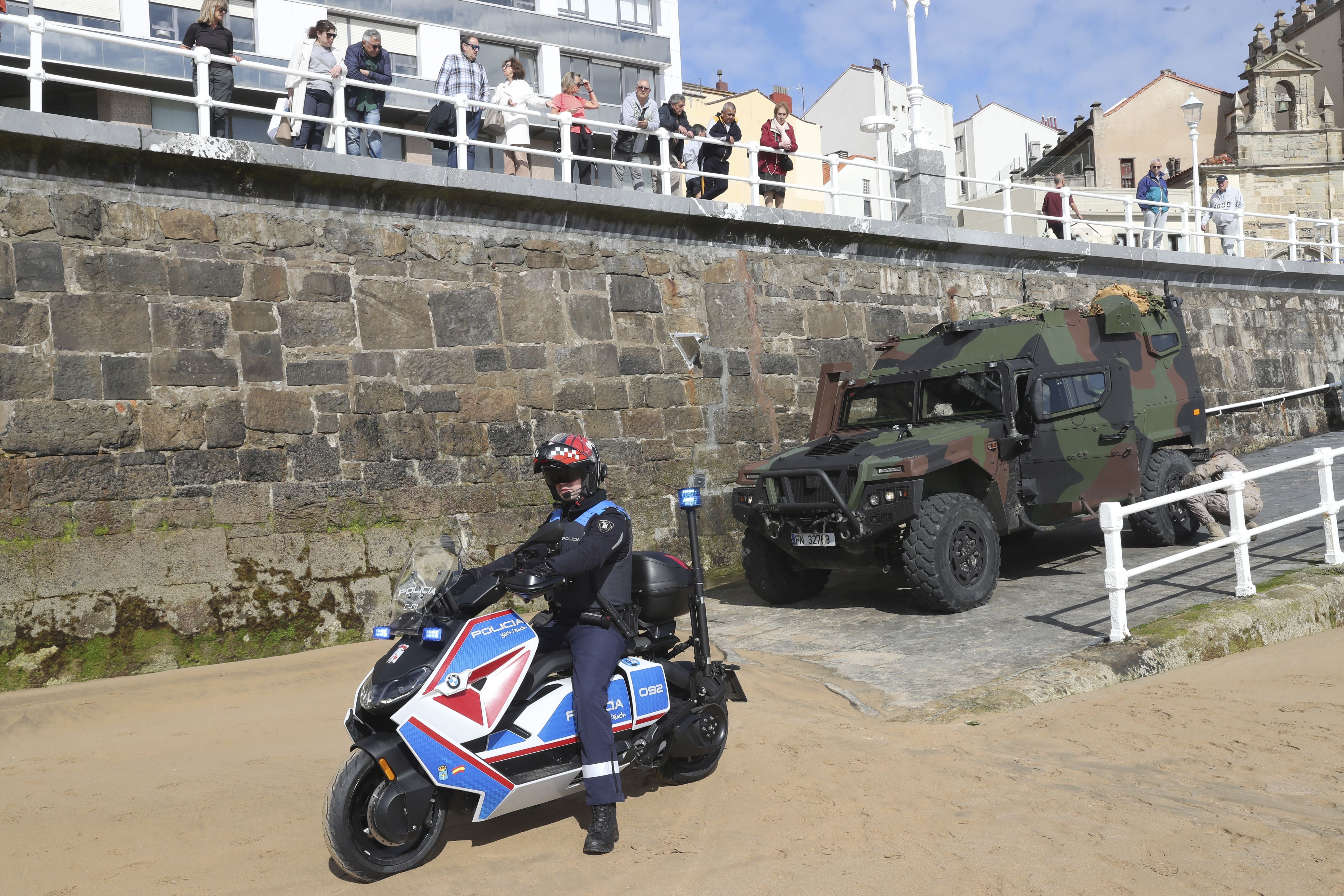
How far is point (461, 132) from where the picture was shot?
9.98 metres

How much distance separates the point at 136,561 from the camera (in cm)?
791

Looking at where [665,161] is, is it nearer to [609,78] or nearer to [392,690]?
[392,690]

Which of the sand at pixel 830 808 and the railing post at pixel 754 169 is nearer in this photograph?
the sand at pixel 830 808

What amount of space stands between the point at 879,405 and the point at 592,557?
600 cm

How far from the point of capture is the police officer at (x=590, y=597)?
13.7 ft

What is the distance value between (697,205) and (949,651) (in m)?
6.23

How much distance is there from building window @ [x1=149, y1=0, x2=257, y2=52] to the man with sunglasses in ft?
42.4

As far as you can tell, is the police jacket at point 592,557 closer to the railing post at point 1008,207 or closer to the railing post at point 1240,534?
the railing post at point 1240,534

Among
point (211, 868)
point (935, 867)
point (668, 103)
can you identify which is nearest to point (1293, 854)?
point (935, 867)

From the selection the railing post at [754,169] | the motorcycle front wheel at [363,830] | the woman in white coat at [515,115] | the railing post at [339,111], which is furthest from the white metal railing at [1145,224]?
the motorcycle front wheel at [363,830]

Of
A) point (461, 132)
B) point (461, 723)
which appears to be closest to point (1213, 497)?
point (461, 132)

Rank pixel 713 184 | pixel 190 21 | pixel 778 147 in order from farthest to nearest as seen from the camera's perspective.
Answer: pixel 190 21
pixel 778 147
pixel 713 184

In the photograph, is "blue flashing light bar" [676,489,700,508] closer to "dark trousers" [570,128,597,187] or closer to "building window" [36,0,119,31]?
"dark trousers" [570,128,597,187]

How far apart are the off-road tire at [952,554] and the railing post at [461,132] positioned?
5.29 metres
